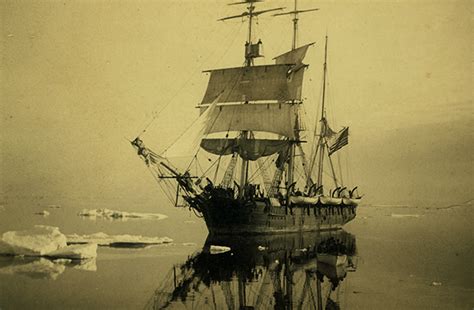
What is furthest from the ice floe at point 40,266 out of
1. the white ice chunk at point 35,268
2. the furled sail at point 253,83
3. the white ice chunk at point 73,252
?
Result: the furled sail at point 253,83

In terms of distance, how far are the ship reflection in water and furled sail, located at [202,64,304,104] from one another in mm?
9625

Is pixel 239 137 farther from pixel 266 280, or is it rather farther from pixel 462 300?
pixel 462 300

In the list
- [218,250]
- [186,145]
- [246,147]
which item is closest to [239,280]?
[218,250]

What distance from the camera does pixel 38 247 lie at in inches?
564

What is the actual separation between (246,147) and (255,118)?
143 cm

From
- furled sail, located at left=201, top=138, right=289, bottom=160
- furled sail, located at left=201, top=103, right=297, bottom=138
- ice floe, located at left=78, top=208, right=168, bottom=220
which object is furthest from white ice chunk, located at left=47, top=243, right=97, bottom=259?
ice floe, located at left=78, top=208, right=168, bottom=220

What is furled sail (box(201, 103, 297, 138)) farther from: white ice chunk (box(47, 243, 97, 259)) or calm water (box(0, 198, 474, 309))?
white ice chunk (box(47, 243, 97, 259))

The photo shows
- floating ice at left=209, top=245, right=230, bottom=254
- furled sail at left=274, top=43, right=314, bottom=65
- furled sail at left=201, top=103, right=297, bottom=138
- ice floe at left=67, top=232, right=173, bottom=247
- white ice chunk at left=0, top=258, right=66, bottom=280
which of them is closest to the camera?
white ice chunk at left=0, top=258, right=66, bottom=280

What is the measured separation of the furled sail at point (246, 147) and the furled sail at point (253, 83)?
77.0 inches

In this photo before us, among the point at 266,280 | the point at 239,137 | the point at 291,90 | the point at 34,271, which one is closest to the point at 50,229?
the point at 34,271

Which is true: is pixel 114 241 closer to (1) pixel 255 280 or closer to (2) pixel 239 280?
(2) pixel 239 280

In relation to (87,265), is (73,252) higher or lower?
higher

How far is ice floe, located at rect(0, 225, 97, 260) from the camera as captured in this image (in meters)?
14.1

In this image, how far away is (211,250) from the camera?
1758 centimetres
